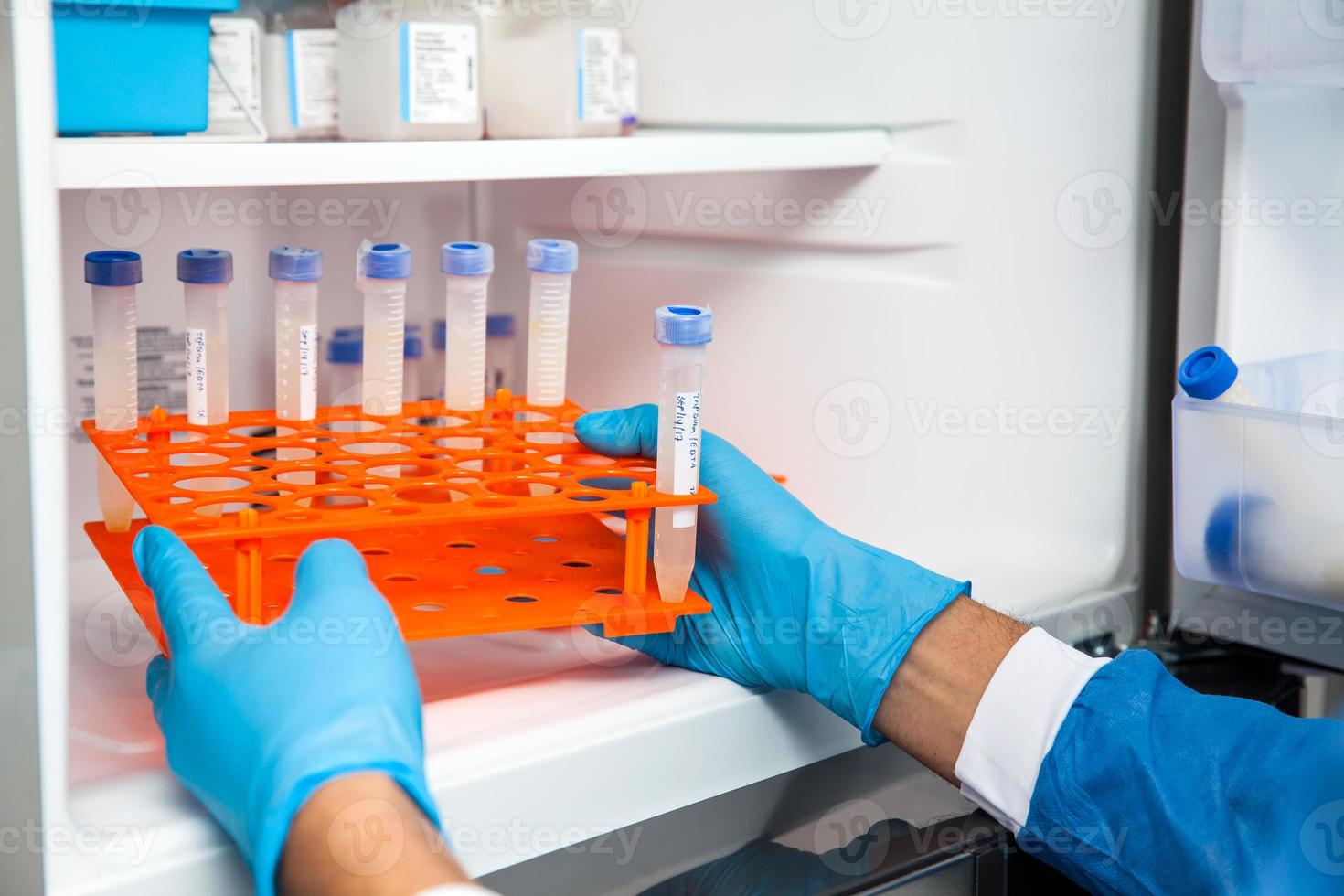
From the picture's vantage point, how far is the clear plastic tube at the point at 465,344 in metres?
1.14

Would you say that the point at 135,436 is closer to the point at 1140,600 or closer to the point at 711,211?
the point at 711,211

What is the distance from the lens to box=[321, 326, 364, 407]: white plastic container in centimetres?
138

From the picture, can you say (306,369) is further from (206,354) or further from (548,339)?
(548,339)

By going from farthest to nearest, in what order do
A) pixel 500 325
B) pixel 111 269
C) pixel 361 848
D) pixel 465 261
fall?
pixel 500 325, pixel 465 261, pixel 111 269, pixel 361 848

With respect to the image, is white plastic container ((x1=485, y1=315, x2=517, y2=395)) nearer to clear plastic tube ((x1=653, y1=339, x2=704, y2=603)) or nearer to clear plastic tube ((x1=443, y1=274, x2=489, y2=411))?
clear plastic tube ((x1=443, y1=274, x2=489, y2=411))

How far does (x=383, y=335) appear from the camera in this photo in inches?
43.9

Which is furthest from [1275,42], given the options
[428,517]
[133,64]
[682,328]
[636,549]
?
[133,64]

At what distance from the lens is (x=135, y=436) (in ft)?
3.23

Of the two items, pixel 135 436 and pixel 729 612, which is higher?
pixel 135 436

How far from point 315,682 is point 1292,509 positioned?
757 mm

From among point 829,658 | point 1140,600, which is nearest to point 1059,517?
point 1140,600

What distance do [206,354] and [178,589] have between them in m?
0.35

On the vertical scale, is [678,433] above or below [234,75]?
below

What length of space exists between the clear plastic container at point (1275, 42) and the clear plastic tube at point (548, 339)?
0.59 m
